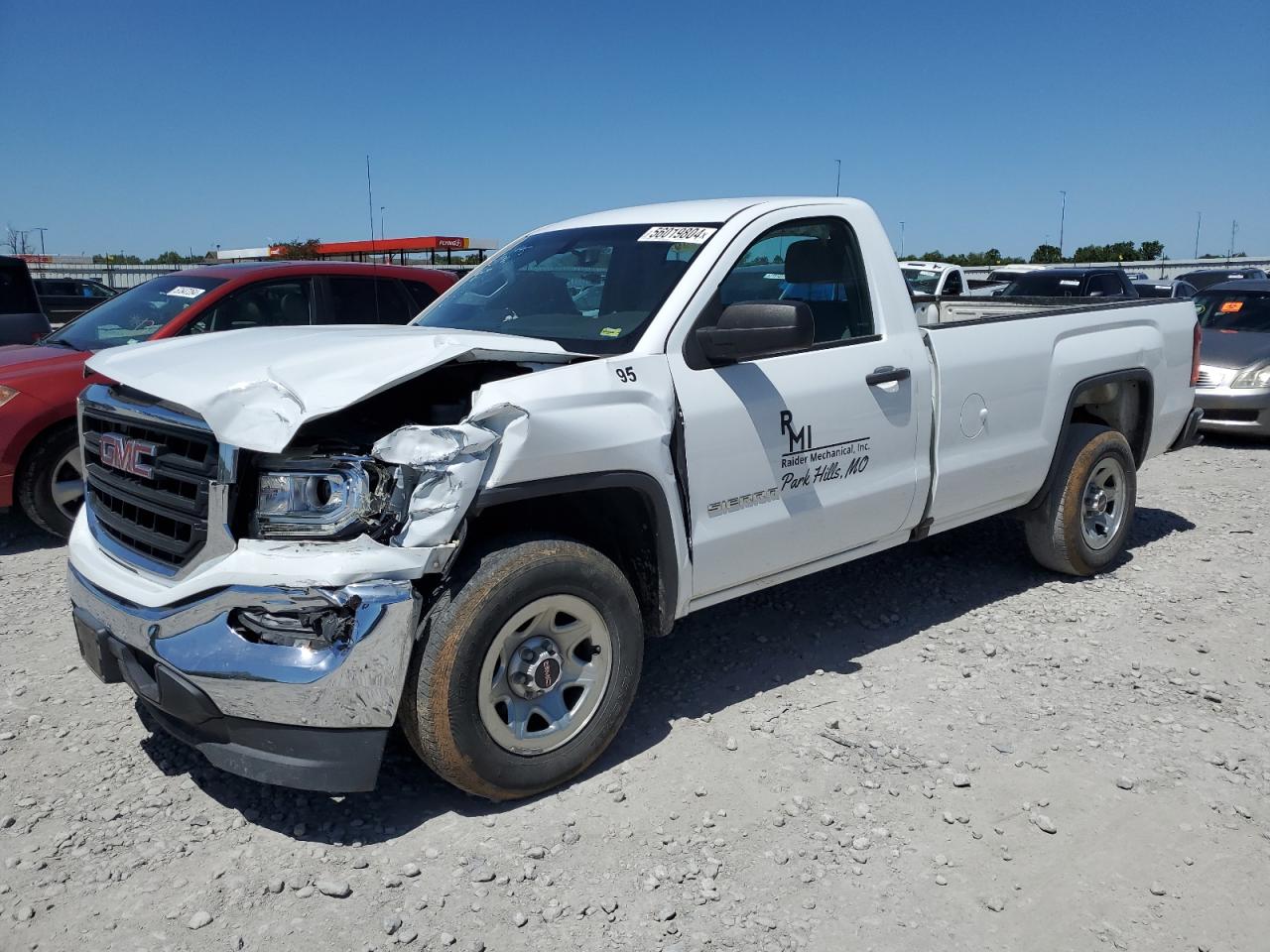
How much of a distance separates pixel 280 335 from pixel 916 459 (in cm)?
271

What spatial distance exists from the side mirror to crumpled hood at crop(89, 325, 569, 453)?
56 cm

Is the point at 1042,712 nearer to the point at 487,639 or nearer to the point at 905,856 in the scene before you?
the point at 905,856

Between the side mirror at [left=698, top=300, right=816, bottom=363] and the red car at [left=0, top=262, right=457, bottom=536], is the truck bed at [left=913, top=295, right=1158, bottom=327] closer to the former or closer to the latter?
the side mirror at [left=698, top=300, right=816, bottom=363]

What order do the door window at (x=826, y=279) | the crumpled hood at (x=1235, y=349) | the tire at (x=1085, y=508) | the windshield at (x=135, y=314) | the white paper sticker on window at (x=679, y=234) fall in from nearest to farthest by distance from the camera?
the white paper sticker on window at (x=679, y=234) < the door window at (x=826, y=279) < the tire at (x=1085, y=508) < the windshield at (x=135, y=314) < the crumpled hood at (x=1235, y=349)

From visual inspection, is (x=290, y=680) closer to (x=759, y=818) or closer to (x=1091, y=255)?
(x=759, y=818)

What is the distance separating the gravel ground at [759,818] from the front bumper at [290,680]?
0.36m

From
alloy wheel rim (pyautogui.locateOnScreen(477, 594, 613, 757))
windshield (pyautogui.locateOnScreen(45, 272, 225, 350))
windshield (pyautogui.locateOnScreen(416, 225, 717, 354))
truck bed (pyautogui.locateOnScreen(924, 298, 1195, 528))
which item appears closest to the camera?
alloy wheel rim (pyautogui.locateOnScreen(477, 594, 613, 757))

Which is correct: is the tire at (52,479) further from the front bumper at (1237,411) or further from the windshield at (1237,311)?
the windshield at (1237,311)

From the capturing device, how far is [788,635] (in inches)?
194

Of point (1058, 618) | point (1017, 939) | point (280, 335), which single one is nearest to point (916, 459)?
point (1058, 618)

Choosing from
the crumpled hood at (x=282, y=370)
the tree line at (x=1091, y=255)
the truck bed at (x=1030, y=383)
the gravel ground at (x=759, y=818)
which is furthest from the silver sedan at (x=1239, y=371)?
the tree line at (x=1091, y=255)

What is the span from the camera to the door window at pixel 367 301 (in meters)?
7.46

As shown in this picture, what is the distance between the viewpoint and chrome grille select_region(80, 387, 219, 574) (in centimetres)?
311

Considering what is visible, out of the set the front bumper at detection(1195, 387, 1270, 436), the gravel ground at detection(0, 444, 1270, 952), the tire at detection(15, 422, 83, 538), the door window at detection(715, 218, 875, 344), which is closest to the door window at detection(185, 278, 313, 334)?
the tire at detection(15, 422, 83, 538)
